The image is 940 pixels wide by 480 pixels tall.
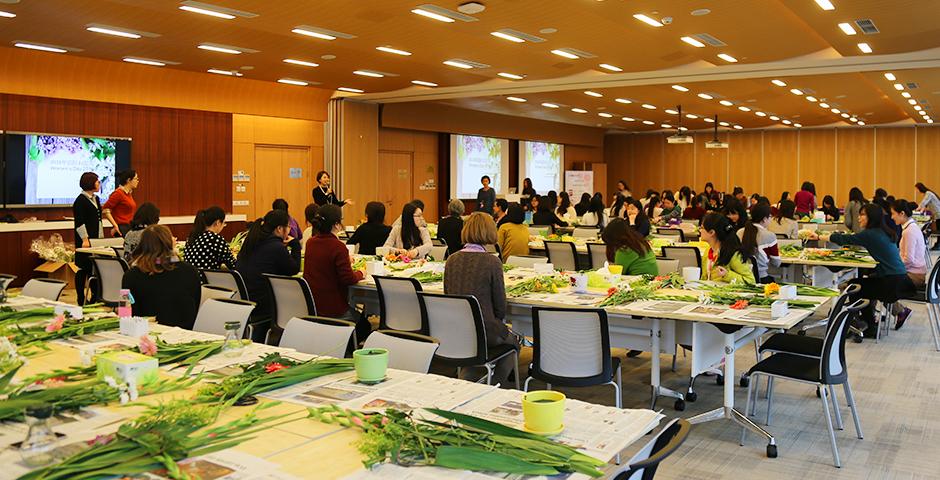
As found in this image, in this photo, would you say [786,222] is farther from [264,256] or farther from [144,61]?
[144,61]

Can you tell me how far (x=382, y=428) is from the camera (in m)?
2.35

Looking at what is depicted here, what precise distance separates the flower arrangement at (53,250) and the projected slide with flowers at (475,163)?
10097mm

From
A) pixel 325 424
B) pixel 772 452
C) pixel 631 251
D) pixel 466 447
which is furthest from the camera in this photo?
pixel 631 251

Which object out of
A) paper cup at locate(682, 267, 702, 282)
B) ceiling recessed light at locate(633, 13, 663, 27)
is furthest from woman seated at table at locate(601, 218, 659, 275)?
ceiling recessed light at locate(633, 13, 663, 27)

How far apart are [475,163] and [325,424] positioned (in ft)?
60.7

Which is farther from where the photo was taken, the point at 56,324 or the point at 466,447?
the point at 56,324

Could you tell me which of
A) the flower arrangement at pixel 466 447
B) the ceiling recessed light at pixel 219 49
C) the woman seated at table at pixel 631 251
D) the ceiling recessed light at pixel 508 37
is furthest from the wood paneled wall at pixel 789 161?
the flower arrangement at pixel 466 447

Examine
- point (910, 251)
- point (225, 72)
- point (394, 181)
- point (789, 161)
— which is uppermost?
point (225, 72)

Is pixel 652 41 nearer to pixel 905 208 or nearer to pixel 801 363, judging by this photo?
pixel 905 208

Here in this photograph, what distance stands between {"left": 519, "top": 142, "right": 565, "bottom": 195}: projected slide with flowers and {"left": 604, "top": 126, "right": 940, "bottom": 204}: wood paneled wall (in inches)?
168

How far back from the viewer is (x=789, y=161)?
83.7 ft

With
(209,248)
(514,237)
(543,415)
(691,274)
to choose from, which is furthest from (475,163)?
(543,415)

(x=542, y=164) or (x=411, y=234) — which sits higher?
(x=542, y=164)

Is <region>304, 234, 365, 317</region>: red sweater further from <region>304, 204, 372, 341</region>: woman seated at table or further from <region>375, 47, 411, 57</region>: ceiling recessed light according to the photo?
<region>375, 47, 411, 57</region>: ceiling recessed light
